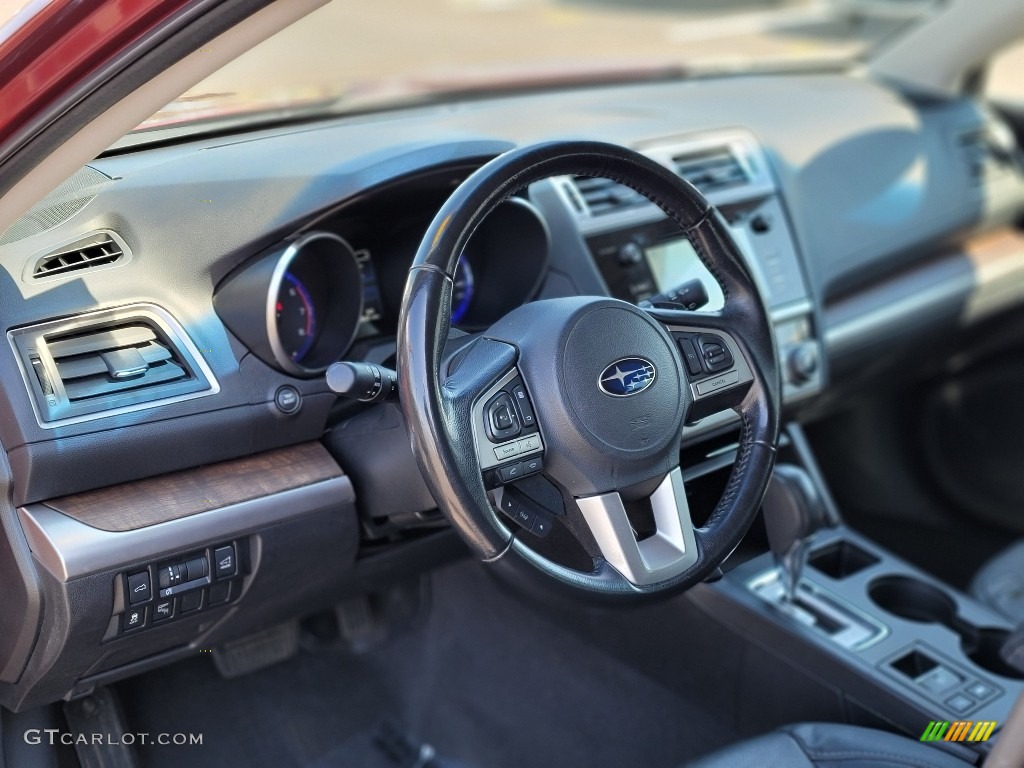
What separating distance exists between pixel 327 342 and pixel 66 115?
2.19 ft

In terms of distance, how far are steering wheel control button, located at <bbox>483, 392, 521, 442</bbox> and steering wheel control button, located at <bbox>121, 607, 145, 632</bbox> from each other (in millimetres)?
592

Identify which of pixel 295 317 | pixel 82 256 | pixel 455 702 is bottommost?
pixel 455 702

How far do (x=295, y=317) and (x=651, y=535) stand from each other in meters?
0.66

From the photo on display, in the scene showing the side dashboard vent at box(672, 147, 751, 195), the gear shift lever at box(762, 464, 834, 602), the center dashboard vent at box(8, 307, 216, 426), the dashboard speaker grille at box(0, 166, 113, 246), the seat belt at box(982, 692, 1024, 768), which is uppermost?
the dashboard speaker grille at box(0, 166, 113, 246)

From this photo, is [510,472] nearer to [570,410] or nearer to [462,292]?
[570,410]

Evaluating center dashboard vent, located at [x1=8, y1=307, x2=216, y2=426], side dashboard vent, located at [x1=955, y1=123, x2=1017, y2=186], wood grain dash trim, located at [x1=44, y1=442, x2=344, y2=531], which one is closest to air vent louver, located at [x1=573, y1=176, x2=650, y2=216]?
wood grain dash trim, located at [x1=44, y1=442, x2=344, y2=531]

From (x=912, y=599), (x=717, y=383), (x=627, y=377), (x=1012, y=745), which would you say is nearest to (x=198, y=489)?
(x=627, y=377)

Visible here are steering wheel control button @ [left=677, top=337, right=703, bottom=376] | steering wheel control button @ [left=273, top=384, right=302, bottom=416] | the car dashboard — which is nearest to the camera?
the car dashboard

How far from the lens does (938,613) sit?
7.35 ft

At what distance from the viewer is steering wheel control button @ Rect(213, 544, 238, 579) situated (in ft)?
5.49

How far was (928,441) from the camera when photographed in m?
3.28

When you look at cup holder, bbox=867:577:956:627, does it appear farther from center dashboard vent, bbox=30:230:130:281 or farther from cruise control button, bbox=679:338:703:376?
center dashboard vent, bbox=30:230:130:281

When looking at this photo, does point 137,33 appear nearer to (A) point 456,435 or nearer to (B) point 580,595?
(A) point 456,435

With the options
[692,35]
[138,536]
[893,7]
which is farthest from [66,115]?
[692,35]
